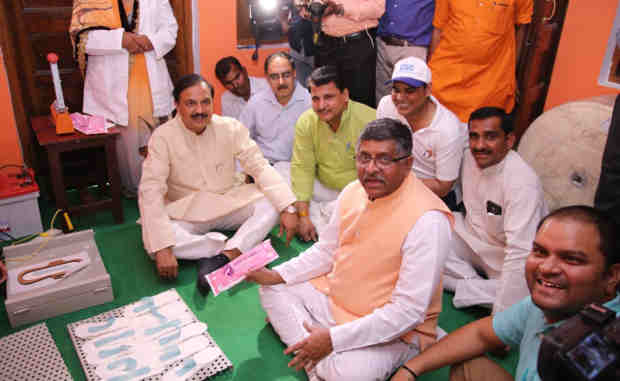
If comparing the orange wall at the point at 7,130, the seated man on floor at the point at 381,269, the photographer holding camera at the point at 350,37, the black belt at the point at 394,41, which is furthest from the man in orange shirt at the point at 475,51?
the orange wall at the point at 7,130

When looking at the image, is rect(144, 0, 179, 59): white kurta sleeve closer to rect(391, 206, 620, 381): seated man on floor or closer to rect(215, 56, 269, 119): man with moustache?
rect(215, 56, 269, 119): man with moustache

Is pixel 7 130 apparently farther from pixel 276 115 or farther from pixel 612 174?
pixel 612 174

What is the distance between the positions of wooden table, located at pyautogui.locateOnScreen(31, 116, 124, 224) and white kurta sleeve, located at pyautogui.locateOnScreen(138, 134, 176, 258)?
1.65 ft

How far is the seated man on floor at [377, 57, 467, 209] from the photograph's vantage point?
2984 millimetres

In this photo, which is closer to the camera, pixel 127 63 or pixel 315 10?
pixel 127 63

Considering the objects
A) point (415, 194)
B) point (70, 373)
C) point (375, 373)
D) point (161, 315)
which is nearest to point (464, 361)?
point (375, 373)

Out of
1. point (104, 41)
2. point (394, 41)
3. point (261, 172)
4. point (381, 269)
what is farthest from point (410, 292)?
point (104, 41)

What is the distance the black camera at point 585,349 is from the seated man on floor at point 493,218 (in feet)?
4.85

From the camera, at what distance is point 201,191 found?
333cm

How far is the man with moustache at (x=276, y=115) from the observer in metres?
4.00

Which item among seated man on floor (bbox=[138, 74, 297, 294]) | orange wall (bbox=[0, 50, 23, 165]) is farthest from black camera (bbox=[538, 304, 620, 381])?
orange wall (bbox=[0, 50, 23, 165])

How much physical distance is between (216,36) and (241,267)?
2636 millimetres

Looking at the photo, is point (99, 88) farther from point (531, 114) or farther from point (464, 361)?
point (531, 114)

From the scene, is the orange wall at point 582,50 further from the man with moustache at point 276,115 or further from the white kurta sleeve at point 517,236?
the man with moustache at point 276,115
